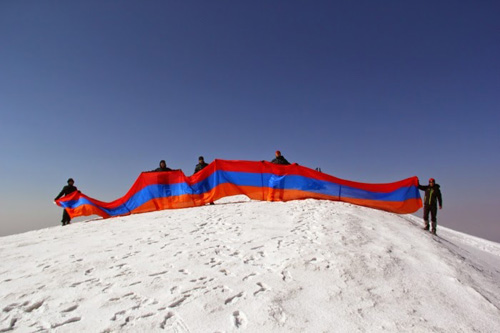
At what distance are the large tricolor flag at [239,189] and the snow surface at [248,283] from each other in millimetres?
3783

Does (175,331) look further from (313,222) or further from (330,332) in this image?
(313,222)

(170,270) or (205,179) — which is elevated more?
(205,179)

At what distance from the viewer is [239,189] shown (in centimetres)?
1128

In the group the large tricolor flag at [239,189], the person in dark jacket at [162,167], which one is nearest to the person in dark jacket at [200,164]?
the large tricolor flag at [239,189]

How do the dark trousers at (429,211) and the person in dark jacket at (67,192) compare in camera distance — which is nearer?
the dark trousers at (429,211)

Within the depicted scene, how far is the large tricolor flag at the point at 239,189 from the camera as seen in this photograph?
408 inches

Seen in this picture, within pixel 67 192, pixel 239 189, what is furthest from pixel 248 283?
pixel 67 192

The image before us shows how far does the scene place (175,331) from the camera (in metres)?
2.74

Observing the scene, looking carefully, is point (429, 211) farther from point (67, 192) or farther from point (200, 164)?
point (67, 192)

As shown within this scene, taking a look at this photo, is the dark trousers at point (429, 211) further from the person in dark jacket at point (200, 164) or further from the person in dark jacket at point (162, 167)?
the person in dark jacket at point (162, 167)

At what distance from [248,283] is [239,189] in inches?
297

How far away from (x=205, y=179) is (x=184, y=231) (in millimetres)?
4645

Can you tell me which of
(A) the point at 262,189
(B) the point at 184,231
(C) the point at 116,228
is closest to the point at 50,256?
(C) the point at 116,228

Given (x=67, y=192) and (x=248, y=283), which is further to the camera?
(x=67, y=192)
